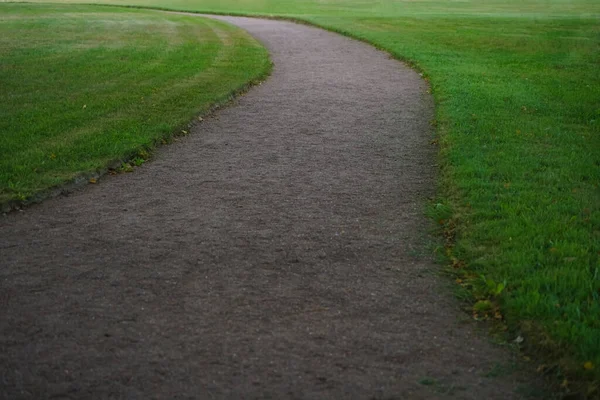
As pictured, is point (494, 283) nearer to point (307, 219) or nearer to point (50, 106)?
point (307, 219)

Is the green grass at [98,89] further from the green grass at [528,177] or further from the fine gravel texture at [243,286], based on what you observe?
the green grass at [528,177]

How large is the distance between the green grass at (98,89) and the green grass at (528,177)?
432 centimetres

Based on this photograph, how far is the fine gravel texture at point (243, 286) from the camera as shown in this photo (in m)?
4.23

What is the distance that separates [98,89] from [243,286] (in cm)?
925

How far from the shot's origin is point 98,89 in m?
13.5

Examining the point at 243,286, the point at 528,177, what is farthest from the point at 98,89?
the point at 243,286

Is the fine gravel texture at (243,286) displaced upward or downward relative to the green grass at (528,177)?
downward

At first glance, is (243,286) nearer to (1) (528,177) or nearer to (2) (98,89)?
(1) (528,177)

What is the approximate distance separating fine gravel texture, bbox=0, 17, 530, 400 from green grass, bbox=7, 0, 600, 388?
0.39 metres

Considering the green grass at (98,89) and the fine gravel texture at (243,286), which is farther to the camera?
the green grass at (98,89)

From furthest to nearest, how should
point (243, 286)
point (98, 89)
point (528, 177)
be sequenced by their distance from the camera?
point (98, 89)
point (528, 177)
point (243, 286)

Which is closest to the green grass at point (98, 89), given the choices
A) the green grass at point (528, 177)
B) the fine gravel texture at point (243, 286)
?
the fine gravel texture at point (243, 286)

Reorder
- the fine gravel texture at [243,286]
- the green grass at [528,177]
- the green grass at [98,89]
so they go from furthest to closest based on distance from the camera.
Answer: the green grass at [98,89] → the green grass at [528,177] → the fine gravel texture at [243,286]

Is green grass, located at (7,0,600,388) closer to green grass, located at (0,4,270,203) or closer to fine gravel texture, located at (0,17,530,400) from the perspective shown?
fine gravel texture, located at (0,17,530,400)
